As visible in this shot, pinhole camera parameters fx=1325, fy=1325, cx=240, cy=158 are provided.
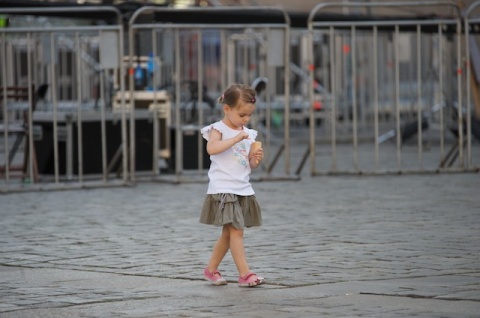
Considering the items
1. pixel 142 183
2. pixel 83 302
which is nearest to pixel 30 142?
pixel 142 183

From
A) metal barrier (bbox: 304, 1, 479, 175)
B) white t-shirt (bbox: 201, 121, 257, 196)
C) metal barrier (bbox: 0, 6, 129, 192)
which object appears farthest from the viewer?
metal barrier (bbox: 304, 1, 479, 175)

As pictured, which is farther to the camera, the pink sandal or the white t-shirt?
the white t-shirt

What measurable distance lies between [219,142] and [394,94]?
2103 centimetres

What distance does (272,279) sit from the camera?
325 inches

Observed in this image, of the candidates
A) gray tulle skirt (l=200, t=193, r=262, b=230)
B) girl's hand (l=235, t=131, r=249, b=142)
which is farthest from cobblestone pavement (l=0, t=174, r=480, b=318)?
girl's hand (l=235, t=131, r=249, b=142)

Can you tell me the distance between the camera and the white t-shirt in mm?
8227

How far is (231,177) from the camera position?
823 centimetres

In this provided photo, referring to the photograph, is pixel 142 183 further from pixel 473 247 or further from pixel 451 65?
pixel 451 65

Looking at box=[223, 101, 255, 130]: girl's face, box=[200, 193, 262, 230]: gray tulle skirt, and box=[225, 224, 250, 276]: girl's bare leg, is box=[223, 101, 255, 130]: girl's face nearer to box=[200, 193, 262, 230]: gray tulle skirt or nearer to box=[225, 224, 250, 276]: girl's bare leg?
box=[200, 193, 262, 230]: gray tulle skirt

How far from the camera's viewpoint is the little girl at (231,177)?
814cm

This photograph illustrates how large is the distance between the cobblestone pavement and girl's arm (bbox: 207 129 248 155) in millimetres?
828

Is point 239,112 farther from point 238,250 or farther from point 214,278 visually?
point 214,278

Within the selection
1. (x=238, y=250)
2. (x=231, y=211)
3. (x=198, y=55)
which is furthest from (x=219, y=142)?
(x=198, y=55)

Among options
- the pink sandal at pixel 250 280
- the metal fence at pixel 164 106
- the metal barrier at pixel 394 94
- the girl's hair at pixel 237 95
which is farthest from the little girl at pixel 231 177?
the metal barrier at pixel 394 94
